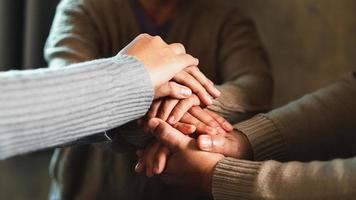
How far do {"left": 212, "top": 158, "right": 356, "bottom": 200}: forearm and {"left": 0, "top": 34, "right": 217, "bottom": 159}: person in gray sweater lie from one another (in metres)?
0.19

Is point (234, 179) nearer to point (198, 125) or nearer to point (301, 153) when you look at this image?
point (198, 125)

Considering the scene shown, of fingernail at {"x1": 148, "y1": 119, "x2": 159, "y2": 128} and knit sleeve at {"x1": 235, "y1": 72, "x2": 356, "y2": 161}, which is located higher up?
fingernail at {"x1": 148, "y1": 119, "x2": 159, "y2": 128}

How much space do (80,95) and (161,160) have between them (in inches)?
9.1

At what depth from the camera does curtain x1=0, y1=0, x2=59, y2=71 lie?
1682mm

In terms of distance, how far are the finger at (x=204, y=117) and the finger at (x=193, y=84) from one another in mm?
23

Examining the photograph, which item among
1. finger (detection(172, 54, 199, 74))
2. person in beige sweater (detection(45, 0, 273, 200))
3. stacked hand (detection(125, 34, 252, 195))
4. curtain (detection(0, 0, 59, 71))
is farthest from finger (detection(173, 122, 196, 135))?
curtain (detection(0, 0, 59, 71))

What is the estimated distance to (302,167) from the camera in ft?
2.90

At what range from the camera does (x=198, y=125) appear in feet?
3.28

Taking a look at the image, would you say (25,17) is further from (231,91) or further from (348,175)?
(348,175)

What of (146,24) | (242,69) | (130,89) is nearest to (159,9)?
(146,24)

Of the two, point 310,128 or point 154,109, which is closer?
point 154,109

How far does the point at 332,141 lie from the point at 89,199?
608 mm

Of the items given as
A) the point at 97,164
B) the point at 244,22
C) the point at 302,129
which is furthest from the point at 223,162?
the point at 244,22

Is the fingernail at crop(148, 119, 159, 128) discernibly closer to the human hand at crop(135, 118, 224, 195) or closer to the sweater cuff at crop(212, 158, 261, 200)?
the human hand at crop(135, 118, 224, 195)
